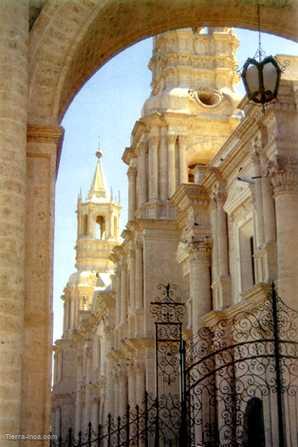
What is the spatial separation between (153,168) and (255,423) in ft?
40.4

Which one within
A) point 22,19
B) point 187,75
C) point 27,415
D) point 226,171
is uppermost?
point 187,75

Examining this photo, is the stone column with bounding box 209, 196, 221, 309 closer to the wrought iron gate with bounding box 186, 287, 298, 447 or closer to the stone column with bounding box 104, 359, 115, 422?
the wrought iron gate with bounding box 186, 287, 298, 447

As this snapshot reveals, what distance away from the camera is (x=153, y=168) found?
98.2 ft

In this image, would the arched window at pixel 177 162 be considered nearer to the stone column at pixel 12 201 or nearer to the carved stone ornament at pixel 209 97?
the carved stone ornament at pixel 209 97

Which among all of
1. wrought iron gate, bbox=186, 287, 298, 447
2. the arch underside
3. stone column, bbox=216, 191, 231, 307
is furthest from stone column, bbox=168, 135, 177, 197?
the arch underside

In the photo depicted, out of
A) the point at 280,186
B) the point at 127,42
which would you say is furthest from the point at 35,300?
the point at 280,186

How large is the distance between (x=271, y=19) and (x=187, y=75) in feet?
71.3

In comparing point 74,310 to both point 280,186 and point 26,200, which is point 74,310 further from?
point 26,200

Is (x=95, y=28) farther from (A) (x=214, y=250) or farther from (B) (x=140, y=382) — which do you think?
(B) (x=140, y=382)

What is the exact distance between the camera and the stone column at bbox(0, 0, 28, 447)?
7.44 m

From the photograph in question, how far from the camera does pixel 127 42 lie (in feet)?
A: 33.7

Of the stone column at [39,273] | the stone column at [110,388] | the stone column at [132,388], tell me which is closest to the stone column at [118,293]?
the stone column at [110,388]

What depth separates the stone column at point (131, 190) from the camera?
32.1 metres

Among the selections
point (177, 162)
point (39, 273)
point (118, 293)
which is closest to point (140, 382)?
point (118, 293)
